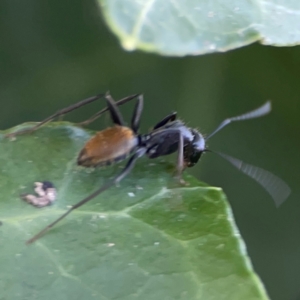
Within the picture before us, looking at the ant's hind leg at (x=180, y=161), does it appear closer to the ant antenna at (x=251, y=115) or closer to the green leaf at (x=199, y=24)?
the ant antenna at (x=251, y=115)

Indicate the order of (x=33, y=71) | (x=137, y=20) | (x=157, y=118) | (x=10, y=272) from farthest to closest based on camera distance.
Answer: (x=157, y=118) → (x=33, y=71) → (x=10, y=272) → (x=137, y=20)

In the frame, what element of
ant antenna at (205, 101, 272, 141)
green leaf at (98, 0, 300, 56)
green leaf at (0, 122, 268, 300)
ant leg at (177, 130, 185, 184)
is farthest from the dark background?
green leaf at (98, 0, 300, 56)

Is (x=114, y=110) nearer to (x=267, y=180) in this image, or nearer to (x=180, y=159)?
(x=180, y=159)

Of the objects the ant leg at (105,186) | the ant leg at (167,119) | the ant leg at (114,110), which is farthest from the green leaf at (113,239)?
the ant leg at (167,119)

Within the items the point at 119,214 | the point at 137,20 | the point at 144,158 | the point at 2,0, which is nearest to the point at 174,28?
the point at 137,20

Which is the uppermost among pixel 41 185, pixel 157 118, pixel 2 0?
pixel 2 0

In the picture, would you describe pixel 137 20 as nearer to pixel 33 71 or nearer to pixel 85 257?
pixel 85 257
